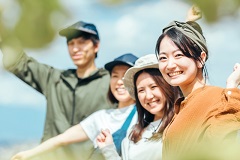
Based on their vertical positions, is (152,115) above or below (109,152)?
above

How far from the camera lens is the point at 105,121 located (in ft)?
9.97

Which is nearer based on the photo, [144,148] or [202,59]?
[202,59]

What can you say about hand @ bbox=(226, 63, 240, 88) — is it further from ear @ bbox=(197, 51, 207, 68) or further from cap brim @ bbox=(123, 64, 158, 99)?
cap brim @ bbox=(123, 64, 158, 99)

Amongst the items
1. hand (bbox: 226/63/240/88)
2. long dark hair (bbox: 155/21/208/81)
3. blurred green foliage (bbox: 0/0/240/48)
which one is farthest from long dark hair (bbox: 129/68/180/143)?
blurred green foliage (bbox: 0/0/240/48)

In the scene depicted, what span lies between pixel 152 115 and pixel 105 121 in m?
0.46

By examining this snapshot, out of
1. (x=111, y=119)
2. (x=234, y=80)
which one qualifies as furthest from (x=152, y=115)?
(x=234, y=80)

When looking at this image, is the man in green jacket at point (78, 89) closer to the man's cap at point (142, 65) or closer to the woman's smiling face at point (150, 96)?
the man's cap at point (142, 65)

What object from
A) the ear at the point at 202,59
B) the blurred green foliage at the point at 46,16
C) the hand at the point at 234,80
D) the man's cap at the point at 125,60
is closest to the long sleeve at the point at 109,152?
the man's cap at the point at 125,60

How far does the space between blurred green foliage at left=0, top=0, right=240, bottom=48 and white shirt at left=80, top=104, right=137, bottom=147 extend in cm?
251

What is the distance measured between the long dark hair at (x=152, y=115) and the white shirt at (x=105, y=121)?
327 mm

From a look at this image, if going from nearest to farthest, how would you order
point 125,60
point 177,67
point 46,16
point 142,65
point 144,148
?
point 46,16 → point 177,67 → point 144,148 → point 142,65 → point 125,60

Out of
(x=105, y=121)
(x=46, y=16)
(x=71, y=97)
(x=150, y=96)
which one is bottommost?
(x=71, y=97)

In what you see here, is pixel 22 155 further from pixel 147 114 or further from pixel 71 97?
pixel 71 97

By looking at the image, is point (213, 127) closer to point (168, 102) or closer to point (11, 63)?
point (11, 63)
